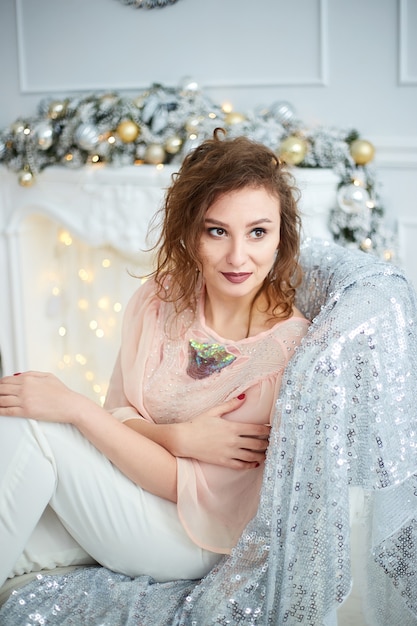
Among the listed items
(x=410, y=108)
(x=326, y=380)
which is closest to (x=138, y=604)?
(x=326, y=380)

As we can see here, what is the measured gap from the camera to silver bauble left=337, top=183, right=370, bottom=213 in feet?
7.91

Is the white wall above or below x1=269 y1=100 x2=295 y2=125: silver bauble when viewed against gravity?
above

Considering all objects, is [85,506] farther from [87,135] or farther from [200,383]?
[87,135]

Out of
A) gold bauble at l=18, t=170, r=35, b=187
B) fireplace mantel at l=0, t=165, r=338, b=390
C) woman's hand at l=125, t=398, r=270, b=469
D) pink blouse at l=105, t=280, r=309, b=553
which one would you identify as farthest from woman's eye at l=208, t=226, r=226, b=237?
gold bauble at l=18, t=170, r=35, b=187

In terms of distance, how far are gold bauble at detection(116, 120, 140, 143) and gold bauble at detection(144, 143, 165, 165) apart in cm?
6

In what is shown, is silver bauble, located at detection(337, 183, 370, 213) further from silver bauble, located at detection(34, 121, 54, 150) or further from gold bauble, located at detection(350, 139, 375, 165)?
silver bauble, located at detection(34, 121, 54, 150)

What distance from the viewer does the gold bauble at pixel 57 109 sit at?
280cm

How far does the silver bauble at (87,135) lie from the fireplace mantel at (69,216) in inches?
4.4

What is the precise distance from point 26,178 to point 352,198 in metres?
1.28

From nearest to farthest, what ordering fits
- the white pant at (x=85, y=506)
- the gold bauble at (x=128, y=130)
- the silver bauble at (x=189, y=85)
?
the white pant at (x=85, y=506), the gold bauble at (x=128, y=130), the silver bauble at (x=189, y=85)

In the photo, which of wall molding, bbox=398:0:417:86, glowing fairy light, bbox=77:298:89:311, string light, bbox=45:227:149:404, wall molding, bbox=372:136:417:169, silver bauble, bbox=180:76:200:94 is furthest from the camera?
glowing fairy light, bbox=77:298:89:311

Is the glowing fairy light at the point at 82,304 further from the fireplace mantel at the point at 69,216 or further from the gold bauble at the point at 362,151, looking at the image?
the gold bauble at the point at 362,151

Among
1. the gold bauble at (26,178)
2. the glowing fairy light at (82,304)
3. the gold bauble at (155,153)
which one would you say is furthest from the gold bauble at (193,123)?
the glowing fairy light at (82,304)

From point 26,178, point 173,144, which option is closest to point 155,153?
point 173,144
